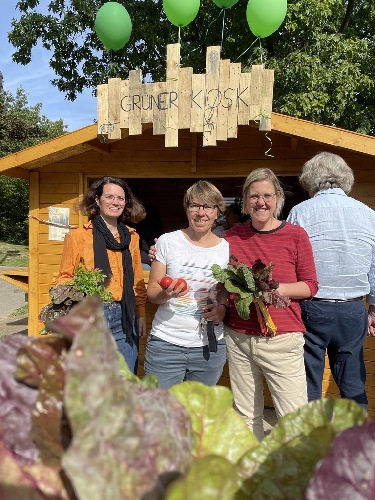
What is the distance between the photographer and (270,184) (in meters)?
2.87

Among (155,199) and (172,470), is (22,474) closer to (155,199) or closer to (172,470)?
(172,470)

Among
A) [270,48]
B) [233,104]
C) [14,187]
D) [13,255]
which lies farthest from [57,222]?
[14,187]

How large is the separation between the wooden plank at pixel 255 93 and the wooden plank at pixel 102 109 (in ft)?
4.50

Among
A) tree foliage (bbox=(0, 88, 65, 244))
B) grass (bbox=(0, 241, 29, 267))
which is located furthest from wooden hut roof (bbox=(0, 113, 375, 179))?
Result: tree foliage (bbox=(0, 88, 65, 244))

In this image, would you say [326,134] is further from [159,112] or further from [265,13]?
[265,13]

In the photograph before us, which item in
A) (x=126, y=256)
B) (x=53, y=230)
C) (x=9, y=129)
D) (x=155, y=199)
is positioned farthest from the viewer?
(x=9, y=129)

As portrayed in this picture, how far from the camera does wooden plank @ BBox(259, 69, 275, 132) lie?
4.15m

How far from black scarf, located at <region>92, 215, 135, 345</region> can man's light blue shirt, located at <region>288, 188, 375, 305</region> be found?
1268mm

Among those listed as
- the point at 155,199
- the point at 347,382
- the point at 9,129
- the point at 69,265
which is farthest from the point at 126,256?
the point at 9,129

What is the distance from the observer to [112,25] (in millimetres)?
6004

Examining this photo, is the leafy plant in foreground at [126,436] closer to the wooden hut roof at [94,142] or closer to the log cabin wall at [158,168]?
the wooden hut roof at [94,142]

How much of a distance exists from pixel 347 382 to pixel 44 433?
2995mm

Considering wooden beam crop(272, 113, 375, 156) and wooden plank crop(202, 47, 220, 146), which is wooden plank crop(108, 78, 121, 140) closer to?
wooden plank crop(202, 47, 220, 146)

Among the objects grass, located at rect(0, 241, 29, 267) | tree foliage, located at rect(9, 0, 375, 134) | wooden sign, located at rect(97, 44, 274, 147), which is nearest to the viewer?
wooden sign, located at rect(97, 44, 274, 147)
